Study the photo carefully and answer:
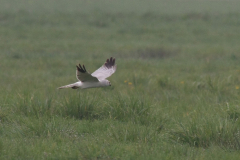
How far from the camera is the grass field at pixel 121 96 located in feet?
15.7

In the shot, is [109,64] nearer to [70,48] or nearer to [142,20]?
[70,48]

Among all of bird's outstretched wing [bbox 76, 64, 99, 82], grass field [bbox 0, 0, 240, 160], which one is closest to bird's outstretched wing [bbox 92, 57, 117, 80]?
grass field [bbox 0, 0, 240, 160]

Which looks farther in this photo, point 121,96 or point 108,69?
point 108,69

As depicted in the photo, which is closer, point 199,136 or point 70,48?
point 199,136

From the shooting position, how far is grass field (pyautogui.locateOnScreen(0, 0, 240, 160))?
4.78m

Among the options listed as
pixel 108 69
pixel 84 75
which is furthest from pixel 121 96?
pixel 108 69

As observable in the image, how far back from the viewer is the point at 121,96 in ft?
21.0

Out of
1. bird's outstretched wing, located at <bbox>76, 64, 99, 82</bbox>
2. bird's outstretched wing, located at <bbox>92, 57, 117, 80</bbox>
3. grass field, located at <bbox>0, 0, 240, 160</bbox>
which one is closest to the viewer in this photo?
grass field, located at <bbox>0, 0, 240, 160</bbox>

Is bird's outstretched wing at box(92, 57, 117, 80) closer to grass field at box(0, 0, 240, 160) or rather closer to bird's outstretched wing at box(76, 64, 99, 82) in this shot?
grass field at box(0, 0, 240, 160)

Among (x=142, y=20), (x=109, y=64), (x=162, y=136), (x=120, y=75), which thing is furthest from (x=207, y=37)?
(x=162, y=136)

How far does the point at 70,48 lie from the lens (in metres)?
16.0

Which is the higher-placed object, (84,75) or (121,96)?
(84,75)

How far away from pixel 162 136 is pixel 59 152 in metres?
1.33

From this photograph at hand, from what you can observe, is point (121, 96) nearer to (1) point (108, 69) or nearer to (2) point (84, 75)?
(2) point (84, 75)
